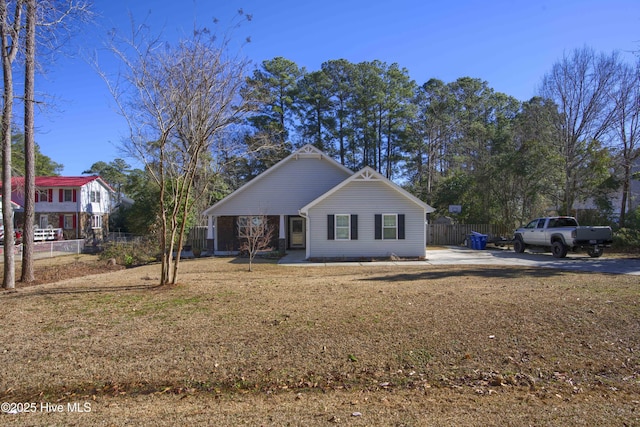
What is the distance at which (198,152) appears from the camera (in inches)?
379

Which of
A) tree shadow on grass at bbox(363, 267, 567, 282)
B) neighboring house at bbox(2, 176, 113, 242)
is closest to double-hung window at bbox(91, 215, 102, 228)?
neighboring house at bbox(2, 176, 113, 242)

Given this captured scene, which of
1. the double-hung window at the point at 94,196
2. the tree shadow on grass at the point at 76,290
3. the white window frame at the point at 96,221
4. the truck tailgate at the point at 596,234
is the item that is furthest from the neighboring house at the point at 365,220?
the white window frame at the point at 96,221

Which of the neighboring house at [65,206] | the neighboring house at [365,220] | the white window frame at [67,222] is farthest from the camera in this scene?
the white window frame at [67,222]

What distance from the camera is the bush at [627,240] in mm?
18984

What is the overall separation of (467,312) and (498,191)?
24.7m

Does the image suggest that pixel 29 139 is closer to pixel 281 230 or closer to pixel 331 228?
pixel 331 228

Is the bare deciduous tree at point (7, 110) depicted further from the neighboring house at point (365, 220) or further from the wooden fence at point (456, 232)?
the wooden fence at point (456, 232)

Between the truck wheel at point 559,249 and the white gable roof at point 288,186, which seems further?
→ the white gable roof at point 288,186

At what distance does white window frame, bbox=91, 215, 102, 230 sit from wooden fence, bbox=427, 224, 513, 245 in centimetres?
3201

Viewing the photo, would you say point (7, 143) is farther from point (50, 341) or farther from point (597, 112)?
point (597, 112)

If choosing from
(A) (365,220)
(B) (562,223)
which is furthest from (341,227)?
(B) (562,223)

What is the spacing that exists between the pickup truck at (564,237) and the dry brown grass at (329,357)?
9.12 meters

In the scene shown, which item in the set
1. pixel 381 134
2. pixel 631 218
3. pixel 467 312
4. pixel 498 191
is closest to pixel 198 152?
pixel 467 312

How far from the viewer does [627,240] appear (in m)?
19.3
